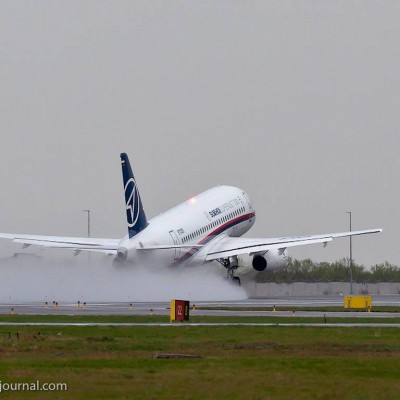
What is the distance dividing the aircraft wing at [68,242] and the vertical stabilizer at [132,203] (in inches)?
132

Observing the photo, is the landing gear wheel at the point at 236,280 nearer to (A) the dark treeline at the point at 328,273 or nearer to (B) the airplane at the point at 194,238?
(B) the airplane at the point at 194,238

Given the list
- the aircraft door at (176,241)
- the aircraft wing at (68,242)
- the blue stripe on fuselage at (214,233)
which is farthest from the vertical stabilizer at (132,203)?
the blue stripe on fuselage at (214,233)

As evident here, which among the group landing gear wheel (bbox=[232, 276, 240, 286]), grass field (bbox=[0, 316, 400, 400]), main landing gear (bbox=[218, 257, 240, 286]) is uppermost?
main landing gear (bbox=[218, 257, 240, 286])

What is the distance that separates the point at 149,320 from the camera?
60.1 m

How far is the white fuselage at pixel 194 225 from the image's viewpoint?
91.8 meters

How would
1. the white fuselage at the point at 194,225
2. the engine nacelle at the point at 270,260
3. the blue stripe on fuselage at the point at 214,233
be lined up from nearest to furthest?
the white fuselage at the point at 194,225, the blue stripe on fuselage at the point at 214,233, the engine nacelle at the point at 270,260

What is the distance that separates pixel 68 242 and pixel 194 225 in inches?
352

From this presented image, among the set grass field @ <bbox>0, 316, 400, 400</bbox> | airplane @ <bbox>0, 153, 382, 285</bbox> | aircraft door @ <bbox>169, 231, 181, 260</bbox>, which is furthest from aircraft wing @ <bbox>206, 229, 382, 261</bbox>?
grass field @ <bbox>0, 316, 400, 400</bbox>

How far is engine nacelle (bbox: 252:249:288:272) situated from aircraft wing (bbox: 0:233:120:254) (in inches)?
405

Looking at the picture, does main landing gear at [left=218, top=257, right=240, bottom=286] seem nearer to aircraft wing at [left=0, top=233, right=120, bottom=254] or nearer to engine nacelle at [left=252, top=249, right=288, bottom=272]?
engine nacelle at [left=252, top=249, right=288, bottom=272]

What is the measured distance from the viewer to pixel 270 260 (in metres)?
102

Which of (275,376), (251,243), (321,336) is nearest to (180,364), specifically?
(275,376)

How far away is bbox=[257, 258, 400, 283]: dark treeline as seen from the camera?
124562 mm

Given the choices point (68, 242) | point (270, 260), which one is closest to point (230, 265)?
point (270, 260)
